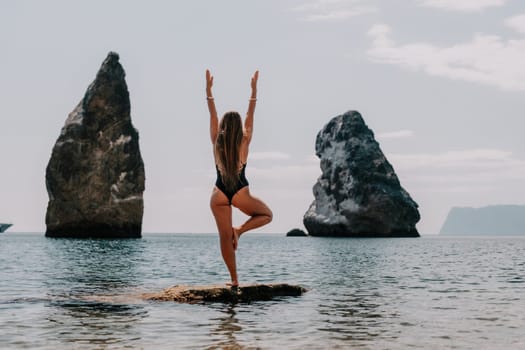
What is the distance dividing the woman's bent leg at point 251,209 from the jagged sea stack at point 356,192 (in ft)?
397

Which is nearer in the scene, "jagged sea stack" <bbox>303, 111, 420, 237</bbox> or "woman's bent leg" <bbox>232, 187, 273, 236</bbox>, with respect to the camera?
"woman's bent leg" <bbox>232, 187, 273, 236</bbox>

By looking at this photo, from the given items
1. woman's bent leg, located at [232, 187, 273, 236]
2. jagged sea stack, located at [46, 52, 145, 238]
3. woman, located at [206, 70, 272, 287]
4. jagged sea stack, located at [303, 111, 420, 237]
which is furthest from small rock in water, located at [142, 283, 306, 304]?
jagged sea stack, located at [303, 111, 420, 237]

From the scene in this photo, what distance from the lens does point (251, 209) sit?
11125 mm

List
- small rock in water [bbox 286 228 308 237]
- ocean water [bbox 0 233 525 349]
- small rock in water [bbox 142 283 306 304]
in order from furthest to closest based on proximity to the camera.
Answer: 1. small rock in water [bbox 286 228 308 237]
2. small rock in water [bbox 142 283 306 304]
3. ocean water [bbox 0 233 525 349]

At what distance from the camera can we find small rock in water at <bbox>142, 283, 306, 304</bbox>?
1234cm

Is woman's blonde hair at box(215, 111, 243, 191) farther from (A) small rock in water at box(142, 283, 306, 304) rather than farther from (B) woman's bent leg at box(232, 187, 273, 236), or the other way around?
(A) small rock in water at box(142, 283, 306, 304)

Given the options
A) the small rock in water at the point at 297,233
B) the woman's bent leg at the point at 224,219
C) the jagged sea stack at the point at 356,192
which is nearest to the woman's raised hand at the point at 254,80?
the woman's bent leg at the point at 224,219

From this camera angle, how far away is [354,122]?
14188 cm

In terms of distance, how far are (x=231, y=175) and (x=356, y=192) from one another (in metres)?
124

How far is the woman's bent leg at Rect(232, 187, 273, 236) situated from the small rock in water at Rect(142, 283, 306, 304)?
5.52 ft

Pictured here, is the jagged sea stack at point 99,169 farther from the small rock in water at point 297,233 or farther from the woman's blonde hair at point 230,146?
the woman's blonde hair at point 230,146

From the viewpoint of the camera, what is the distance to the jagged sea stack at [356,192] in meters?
131

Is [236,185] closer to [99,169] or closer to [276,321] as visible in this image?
[276,321]

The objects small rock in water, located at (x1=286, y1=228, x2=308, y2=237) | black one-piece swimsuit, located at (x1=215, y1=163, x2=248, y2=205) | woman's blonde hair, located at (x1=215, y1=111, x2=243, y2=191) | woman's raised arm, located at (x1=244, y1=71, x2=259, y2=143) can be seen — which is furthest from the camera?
small rock in water, located at (x1=286, y1=228, x2=308, y2=237)
